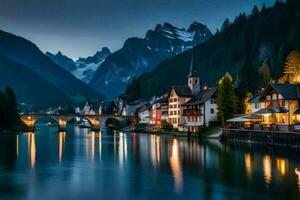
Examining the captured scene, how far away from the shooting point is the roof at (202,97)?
13062 centimetres

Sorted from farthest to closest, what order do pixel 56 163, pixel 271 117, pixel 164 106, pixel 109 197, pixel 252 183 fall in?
pixel 164 106 → pixel 271 117 → pixel 56 163 → pixel 252 183 → pixel 109 197

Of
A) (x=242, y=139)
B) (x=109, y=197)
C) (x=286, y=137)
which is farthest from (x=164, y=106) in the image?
(x=109, y=197)

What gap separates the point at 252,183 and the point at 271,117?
183ft

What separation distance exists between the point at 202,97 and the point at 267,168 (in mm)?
79646

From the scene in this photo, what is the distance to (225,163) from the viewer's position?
63.6 m

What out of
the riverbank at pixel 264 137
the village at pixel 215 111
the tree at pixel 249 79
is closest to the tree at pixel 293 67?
the village at pixel 215 111

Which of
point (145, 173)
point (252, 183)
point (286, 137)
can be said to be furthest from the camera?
point (286, 137)

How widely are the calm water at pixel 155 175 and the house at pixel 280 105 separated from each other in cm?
1749

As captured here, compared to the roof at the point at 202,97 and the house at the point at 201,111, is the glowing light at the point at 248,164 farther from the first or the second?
the roof at the point at 202,97

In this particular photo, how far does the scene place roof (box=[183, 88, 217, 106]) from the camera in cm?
13062

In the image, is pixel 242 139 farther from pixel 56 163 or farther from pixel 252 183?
pixel 252 183

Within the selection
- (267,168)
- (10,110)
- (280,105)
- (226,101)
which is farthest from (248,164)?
(10,110)

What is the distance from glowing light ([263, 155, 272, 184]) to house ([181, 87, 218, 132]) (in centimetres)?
5934

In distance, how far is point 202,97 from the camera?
136375 mm
